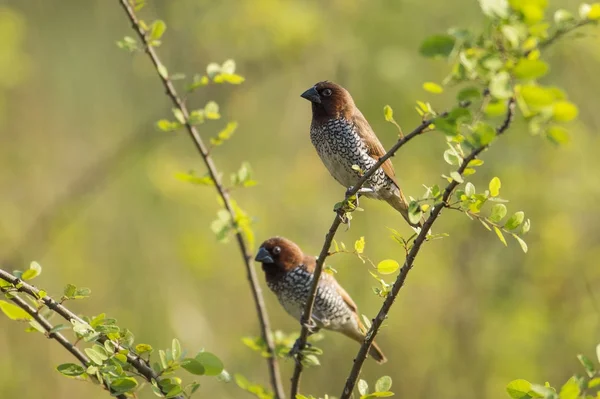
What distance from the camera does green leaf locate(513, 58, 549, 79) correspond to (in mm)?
1527

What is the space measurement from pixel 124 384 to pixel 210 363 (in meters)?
0.26

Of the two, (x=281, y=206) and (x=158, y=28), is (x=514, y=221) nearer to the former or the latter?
(x=158, y=28)

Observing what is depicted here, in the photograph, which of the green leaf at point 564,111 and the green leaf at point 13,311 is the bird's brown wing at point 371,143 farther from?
the green leaf at point 564,111

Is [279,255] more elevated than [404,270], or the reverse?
[404,270]

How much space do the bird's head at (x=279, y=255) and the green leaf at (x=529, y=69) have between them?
3219 millimetres

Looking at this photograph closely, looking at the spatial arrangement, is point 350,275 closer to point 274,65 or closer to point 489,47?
point 274,65

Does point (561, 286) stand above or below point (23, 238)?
below

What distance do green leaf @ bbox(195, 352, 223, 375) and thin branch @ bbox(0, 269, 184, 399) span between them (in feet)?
0.45

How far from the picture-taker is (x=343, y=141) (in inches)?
167

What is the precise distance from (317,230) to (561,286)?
2157mm

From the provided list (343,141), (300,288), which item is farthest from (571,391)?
(300,288)

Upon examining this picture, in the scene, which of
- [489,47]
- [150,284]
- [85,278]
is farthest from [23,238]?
[489,47]

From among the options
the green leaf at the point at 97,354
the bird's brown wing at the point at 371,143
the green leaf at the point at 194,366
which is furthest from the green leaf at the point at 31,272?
the bird's brown wing at the point at 371,143

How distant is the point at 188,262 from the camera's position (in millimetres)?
7207
